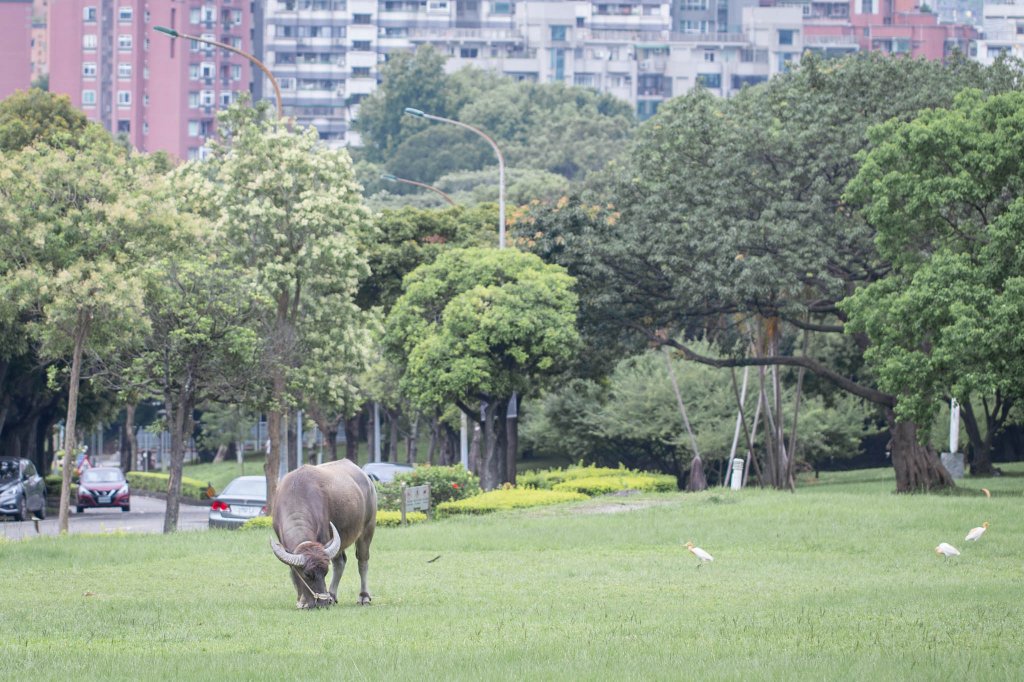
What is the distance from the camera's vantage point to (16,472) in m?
39.3

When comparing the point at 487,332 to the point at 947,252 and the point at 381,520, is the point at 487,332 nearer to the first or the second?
the point at 381,520

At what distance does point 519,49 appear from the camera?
188 meters

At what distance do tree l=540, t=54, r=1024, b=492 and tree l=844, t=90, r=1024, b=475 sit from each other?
8.55 feet

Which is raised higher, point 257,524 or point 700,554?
point 700,554

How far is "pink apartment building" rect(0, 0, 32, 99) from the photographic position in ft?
442

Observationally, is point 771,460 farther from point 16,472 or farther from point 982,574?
point 982,574

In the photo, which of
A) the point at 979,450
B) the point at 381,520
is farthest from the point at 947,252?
the point at 979,450

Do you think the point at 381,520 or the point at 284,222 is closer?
the point at 381,520

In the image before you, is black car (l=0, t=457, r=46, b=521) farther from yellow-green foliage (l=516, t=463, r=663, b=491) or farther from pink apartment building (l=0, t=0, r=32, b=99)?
pink apartment building (l=0, t=0, r=32, b=99)

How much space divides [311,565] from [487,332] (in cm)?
2285

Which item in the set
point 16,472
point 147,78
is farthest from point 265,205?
point 147,78

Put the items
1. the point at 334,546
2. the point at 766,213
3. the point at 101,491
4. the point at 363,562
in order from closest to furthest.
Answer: the point at 334,546, the point at 363,562, the point at 766,213, the point at 101,491

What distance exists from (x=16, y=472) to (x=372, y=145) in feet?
351

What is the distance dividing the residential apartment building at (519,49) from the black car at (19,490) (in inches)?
5710
